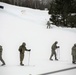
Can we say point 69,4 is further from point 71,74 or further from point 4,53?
point 71,74

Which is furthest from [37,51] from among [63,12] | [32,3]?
[32,3]

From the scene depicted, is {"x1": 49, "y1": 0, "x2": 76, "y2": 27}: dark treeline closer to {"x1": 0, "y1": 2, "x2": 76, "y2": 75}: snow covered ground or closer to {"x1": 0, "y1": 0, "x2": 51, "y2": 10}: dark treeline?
{"x1": 0, "y1": 2, "x2": 76, "y2": 75}: snow covered ground

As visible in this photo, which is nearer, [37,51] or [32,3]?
[37,51]

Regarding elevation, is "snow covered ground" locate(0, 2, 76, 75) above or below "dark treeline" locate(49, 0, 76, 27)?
below

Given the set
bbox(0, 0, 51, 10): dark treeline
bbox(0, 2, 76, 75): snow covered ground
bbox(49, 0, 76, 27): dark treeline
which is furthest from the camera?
bbox(0, 0, 51, 10): dark treeline

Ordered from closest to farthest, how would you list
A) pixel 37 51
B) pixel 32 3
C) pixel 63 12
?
pixel 37 51 → pixel 63 12 → pixel 32 3

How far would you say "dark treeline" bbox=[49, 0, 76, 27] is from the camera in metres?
44.8

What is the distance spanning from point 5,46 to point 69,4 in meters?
22.3

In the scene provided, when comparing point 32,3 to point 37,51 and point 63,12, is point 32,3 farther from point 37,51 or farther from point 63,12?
point 37,51

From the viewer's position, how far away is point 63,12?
149ft

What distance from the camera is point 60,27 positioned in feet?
145

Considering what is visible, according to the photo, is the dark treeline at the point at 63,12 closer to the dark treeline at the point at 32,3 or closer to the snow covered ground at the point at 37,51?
the snow covered ground at the point at 37,51

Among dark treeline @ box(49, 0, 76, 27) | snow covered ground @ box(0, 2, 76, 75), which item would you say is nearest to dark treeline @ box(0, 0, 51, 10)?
dark treeline @ box(49, 0, 76, 27)

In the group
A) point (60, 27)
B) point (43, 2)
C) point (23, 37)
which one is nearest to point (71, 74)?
point (23, 37)
